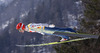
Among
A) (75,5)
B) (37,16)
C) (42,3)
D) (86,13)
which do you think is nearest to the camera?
(86,13)

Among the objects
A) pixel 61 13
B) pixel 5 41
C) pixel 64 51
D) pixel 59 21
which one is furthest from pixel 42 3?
pixel 64 51

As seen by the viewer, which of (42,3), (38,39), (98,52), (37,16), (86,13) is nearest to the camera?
(98,52)

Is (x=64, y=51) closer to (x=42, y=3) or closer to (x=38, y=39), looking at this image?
(x=38, y=39)

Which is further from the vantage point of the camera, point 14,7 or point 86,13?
point 14,7

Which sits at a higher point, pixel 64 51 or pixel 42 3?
pixel 42 3

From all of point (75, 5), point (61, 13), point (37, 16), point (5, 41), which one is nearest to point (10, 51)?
point (5, 41)

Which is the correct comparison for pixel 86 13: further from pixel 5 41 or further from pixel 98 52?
pixel 5 41

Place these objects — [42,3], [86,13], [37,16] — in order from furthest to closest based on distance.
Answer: [42,3] → [37,16] → [86,13]

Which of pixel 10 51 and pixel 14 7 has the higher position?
pixel 14 7

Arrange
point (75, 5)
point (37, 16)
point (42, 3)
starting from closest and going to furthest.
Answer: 1. point (75, 5)
2. point (37, 16)
3. point (42, 3)

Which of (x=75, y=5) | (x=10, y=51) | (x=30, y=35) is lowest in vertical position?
(x=10, y=51)
